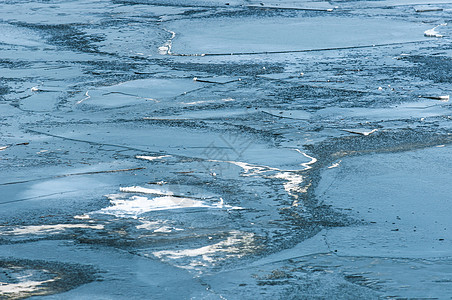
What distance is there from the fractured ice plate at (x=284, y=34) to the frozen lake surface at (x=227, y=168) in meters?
0.09

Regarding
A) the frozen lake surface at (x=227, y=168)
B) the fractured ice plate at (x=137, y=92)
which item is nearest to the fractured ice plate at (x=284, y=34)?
the frozen lake surface at (x=227, y=168)

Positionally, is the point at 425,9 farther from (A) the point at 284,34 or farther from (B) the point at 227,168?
(B) the point at 227,168

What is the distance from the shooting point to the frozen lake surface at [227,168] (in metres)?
3.93

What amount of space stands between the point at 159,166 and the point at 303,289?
236 cm

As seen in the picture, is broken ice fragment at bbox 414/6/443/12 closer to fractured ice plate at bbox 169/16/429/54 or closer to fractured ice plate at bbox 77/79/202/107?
fractured ice plate at bbox 169/16/429/54

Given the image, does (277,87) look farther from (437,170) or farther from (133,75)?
(437,170)

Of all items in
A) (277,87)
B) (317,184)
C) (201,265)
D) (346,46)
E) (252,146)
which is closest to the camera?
(201,265)

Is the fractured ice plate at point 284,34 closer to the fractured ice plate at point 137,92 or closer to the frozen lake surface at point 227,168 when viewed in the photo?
the frozen lake surface at point 227,168

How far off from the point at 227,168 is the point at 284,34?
6.86 metres

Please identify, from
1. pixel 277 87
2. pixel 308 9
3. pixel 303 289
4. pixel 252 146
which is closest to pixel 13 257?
pixel 303 289

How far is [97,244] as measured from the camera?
14.2ft

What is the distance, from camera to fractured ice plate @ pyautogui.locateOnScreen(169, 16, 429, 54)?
36.5 ft

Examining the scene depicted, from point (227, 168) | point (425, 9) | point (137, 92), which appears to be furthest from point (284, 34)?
point (227, 168)

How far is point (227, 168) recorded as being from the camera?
5.73 meters
